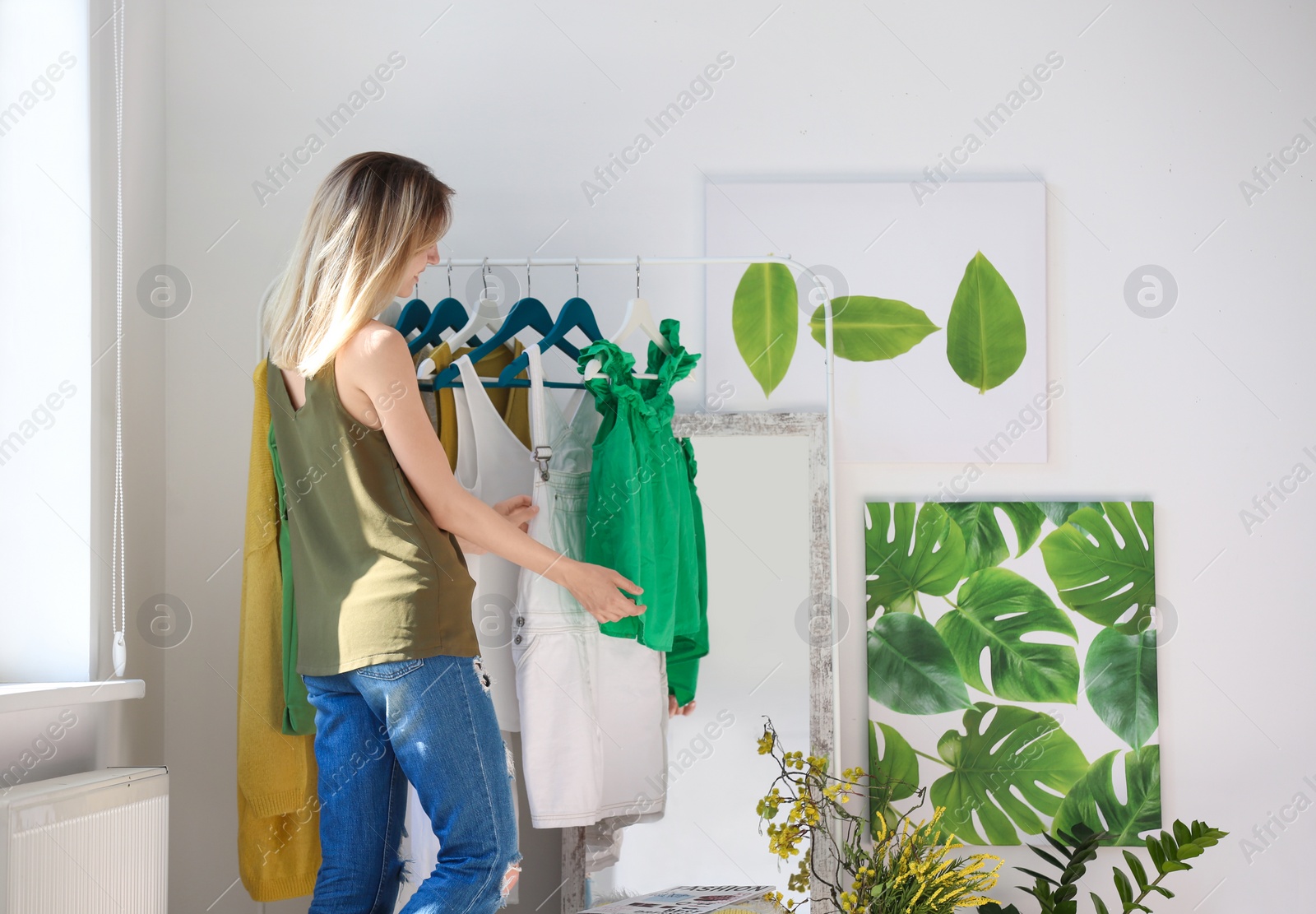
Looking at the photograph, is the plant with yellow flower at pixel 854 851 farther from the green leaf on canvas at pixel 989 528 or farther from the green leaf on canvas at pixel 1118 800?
the green leaf on canvas at pixel 989 528

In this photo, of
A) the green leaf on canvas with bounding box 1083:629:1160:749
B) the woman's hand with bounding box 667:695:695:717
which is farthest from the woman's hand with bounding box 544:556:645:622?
the green leaf on canvas with bounding box 1083:629:1160:749

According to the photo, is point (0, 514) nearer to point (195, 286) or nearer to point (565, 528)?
point (195, 286)

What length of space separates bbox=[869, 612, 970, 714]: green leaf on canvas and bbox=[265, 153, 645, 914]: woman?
98cm

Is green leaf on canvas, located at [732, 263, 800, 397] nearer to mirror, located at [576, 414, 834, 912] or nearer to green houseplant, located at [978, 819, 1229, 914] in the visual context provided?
mirror, located at [576, 414, 834, 912]

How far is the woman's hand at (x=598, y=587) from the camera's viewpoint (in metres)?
1.61

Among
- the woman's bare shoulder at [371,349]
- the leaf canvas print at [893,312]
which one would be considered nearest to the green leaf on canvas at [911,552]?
the leaf canvas print at [893,312]

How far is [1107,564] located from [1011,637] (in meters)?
0.27

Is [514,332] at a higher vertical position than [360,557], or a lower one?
higher

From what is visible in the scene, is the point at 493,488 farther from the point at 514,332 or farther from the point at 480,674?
the point at 480,674

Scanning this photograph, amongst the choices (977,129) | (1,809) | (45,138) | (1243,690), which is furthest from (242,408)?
(1243,690)

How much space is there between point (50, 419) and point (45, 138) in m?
0.49

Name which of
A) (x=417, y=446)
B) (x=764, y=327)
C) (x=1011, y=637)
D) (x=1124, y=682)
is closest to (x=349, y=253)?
(x=417, y=446)

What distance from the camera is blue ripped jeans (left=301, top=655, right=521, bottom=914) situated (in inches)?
53.4

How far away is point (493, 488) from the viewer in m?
1.81
